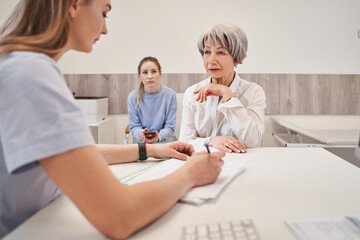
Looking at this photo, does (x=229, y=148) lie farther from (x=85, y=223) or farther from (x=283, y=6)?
(x=283, y=6)

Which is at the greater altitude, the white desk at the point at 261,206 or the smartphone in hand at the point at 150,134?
the white desk at the point at 261,206

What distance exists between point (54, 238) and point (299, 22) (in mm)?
3495

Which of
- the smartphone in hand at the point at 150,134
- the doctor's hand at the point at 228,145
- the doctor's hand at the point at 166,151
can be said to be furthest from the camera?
the smartphone in hand at the point at 150,134

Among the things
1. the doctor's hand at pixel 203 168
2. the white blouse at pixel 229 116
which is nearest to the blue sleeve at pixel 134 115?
the white blouse at pixel 229 116

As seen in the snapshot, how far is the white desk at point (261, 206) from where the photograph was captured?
0.62 m

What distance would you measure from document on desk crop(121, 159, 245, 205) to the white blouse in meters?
0.50

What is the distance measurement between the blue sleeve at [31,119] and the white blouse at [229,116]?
3.44 feet

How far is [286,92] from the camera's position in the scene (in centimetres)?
348

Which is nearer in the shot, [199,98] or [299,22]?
[199,98]

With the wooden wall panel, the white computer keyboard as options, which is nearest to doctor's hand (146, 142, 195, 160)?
the white computer keyboard

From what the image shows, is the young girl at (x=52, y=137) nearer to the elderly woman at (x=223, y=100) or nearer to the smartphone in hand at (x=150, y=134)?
the elderly woman at (x=223, y=100)

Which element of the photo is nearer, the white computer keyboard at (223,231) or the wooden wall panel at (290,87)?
the white computer keyboard at (223,231)

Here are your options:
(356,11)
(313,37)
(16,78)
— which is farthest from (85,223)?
(356,11)

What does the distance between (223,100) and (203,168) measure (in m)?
0.97
